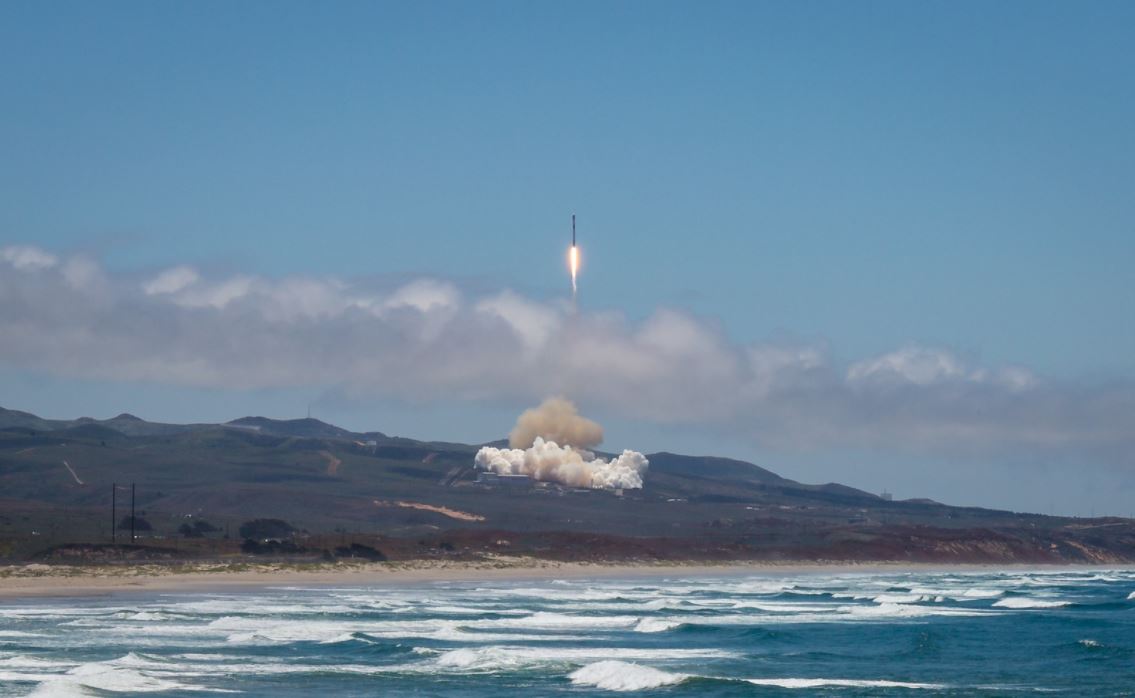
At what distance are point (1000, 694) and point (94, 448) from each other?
17468cm

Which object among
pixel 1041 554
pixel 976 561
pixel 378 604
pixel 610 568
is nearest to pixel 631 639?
pixel 378 604

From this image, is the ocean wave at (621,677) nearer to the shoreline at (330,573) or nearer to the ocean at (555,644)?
the ocean at (555,644)

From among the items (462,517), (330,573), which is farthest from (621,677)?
(462,517)

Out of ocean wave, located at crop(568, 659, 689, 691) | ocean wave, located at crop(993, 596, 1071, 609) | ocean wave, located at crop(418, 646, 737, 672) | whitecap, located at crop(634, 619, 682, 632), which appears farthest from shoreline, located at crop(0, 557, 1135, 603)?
ocean wave, located at crop(568, 659, 689, 691)

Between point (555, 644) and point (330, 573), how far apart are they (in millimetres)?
42497

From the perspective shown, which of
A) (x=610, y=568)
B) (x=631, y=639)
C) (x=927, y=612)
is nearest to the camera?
(x=631, y=639)

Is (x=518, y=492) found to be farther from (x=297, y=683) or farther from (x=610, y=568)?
(x=297, y=683)

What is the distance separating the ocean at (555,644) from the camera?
42.9 meters

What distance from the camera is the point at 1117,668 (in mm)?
51531

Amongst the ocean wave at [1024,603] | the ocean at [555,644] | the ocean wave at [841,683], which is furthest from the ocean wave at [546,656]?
the ocean wave at [1024,603]

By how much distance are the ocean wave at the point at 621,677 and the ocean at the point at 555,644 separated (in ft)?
0.29

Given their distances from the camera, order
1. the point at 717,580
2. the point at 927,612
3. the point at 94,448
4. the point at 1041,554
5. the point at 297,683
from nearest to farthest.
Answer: the point at 297,683 → the point at 927,612 → the point at 717,580 → the point at 1041,554 → the point at 94,448

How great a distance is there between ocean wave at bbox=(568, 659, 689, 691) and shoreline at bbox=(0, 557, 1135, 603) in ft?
109

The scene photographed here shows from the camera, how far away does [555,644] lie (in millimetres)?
55094
